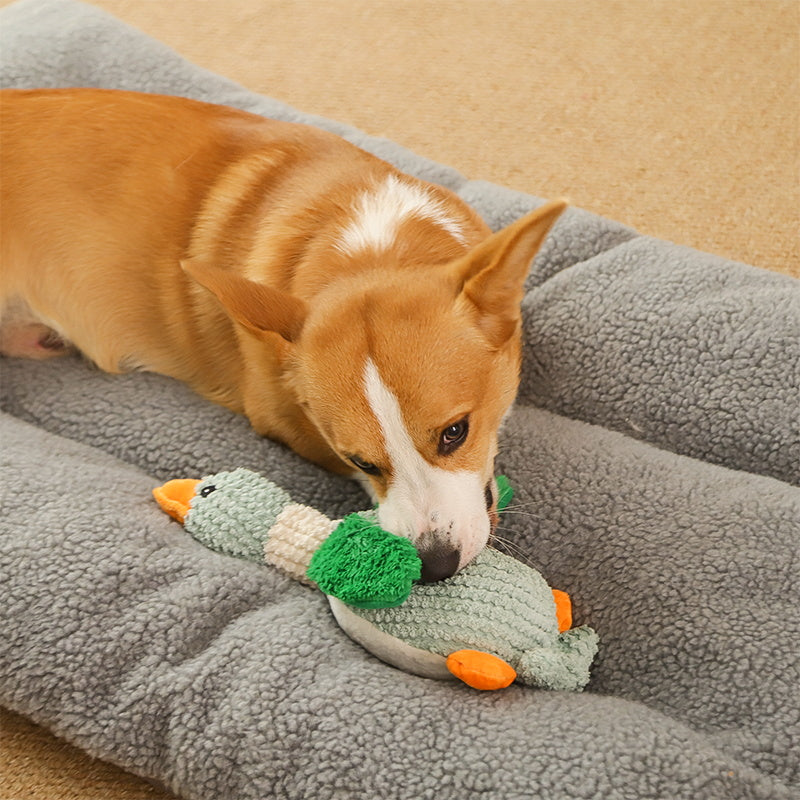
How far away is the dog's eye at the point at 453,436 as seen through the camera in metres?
1.46

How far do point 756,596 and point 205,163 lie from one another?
4.54 feet

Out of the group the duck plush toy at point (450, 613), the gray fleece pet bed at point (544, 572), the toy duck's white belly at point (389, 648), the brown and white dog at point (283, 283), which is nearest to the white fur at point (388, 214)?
the brown and white dog at point (283, 283)

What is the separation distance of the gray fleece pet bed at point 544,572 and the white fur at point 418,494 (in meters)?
0.21

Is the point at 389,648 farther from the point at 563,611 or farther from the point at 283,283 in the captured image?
the point at 283,283

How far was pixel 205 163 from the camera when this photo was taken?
198cm

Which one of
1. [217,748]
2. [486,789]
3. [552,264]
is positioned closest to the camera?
[486,789]

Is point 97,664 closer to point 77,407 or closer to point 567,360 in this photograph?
point 77,407

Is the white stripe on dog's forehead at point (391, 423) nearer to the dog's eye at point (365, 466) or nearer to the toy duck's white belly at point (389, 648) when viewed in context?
the dog's eye at point (365, 466)

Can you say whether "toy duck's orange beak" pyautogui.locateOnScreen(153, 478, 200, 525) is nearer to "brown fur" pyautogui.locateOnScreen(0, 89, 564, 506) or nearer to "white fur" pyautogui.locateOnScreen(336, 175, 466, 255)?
"brown fur" pyautogui.locateOnScreen(0, 89, 564, 506)

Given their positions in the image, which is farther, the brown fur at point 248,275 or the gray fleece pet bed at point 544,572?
the brown fur at point 248,275

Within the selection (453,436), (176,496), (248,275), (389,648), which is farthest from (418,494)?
(248,275)

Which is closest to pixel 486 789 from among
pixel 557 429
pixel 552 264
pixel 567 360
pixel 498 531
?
pixel 498 531

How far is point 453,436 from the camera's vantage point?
1.47 meters

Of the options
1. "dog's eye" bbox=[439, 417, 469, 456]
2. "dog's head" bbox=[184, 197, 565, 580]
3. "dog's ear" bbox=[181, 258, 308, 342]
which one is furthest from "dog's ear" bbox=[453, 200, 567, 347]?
"dog's ear" bbox=[181, 258, 308, 342]
